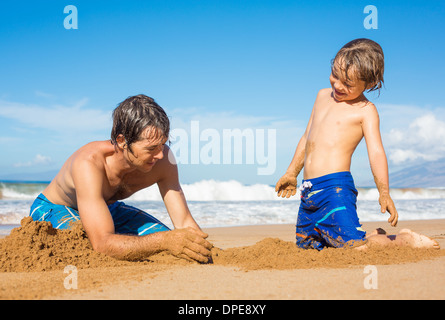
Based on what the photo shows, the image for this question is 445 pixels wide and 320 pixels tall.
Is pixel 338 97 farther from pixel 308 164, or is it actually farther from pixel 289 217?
pixel 289 217

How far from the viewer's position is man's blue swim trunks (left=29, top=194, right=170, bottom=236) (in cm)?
327

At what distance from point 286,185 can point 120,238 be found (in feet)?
5.51

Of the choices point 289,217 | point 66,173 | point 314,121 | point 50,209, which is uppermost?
point 314,121

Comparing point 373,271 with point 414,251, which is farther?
point 414,251

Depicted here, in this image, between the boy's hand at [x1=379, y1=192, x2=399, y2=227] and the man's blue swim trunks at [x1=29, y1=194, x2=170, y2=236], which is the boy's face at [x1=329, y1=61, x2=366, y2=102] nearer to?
the boy's hand at [x1=379, y1=192, x2=399, y2=227]

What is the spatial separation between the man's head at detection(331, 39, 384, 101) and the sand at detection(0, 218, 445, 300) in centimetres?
131

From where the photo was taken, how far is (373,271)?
7.27 ft

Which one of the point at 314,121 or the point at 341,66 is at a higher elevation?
the point at 341,66

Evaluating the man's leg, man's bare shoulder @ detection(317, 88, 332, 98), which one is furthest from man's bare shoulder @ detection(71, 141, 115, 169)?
man's bare shoulder @ detection(317, 88, 332, 98)

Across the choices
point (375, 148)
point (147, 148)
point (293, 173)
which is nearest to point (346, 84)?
point (375, 148)

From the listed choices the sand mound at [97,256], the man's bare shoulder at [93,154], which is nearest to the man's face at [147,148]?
the man's bare shoulder at [93,154]
